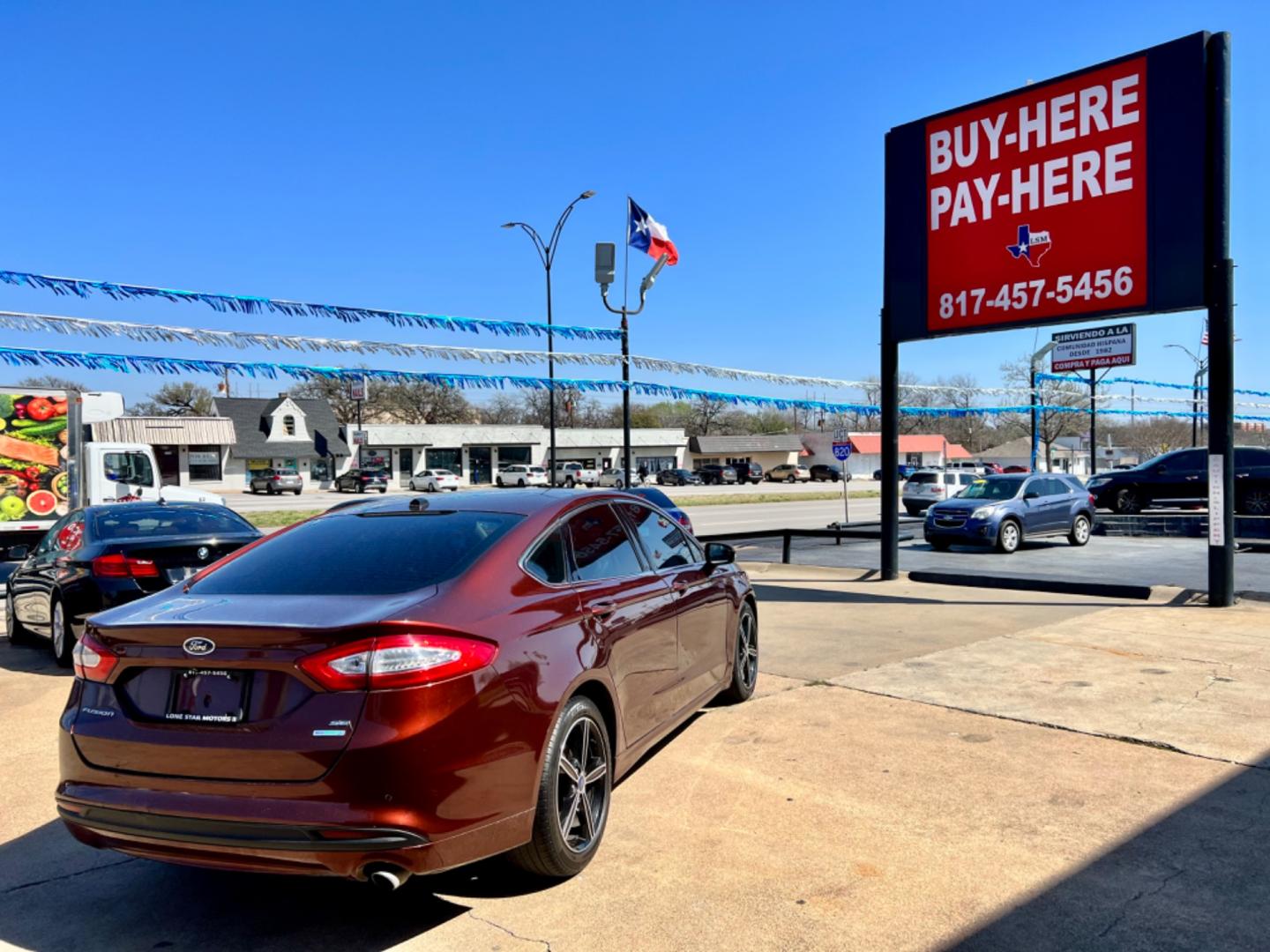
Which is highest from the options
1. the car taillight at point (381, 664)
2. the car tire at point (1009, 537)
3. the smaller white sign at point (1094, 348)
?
the smaller white sign at point (1094, 348)

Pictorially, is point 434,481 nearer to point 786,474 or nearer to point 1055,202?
point 786,474

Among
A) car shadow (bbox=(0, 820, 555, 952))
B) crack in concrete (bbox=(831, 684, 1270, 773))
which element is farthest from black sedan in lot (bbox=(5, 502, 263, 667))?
crack in concrete (bbox=(831, 684, 1270, 773))

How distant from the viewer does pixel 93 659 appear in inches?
139

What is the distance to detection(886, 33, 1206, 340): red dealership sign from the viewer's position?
10.6 metres

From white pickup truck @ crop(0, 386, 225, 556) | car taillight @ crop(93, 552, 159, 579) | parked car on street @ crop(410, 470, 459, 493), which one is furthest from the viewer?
parked car on street @ crop(410, 470, 459, 493)

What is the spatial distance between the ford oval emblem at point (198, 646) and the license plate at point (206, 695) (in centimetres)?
6

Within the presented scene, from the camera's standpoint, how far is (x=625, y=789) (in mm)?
4859

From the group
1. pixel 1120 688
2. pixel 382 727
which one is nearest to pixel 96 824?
pixel 382 727

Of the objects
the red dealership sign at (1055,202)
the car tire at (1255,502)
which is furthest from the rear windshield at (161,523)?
the car tire at (1255,502)

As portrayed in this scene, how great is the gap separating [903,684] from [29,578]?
26.1 feet

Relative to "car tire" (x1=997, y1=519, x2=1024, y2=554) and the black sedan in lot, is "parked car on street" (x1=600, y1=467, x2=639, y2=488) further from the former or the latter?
the black sedan in lot

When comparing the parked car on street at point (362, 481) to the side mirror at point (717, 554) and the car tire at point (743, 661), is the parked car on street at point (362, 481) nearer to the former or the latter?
the car tire at point (743, 661)

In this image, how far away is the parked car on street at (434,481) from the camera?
56.8 metres

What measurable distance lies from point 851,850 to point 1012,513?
→ 15614mm
